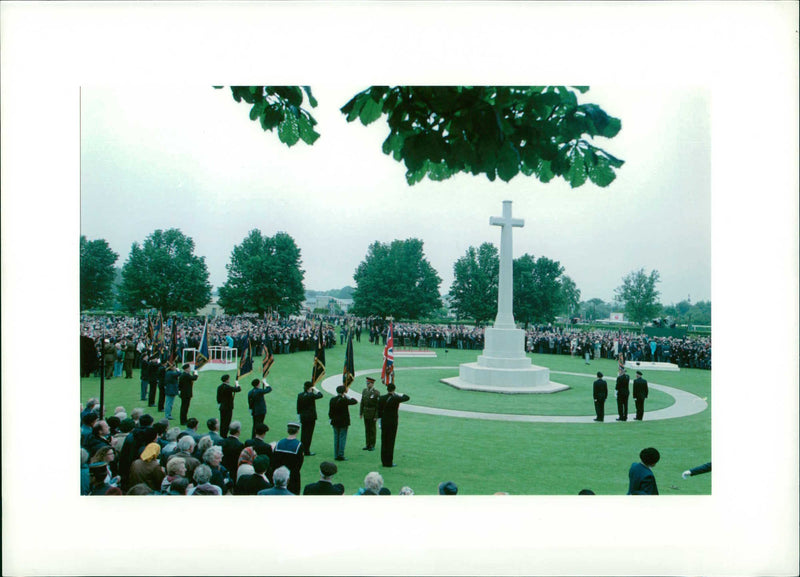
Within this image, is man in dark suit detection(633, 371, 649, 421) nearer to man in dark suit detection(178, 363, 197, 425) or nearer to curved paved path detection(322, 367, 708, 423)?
curved paved path detection(322, 367, 708, 423)

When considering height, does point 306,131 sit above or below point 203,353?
above

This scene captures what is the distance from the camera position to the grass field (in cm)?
725

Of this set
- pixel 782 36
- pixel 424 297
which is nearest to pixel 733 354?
pixel 782 36

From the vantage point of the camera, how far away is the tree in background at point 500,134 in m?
4.02

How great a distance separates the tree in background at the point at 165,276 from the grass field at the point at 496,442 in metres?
1.81

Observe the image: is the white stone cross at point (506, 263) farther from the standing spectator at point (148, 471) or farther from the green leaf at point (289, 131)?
the standing spectator at point (148, 471)

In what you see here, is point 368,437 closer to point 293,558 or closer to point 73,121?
point 293,558

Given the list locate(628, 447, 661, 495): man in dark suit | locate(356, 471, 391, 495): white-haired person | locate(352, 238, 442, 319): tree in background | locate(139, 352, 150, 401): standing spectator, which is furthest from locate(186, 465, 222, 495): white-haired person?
locate(139, 352, 150, 401): standing spectator

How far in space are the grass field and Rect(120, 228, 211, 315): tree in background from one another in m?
1.81

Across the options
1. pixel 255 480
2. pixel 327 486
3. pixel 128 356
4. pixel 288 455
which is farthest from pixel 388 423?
pixel 128 356

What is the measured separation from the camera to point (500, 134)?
13.3 feet

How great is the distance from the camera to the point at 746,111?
5918mm

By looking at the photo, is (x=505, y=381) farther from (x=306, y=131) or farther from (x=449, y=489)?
(x=306, y=131)

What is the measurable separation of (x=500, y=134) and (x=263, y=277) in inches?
370
